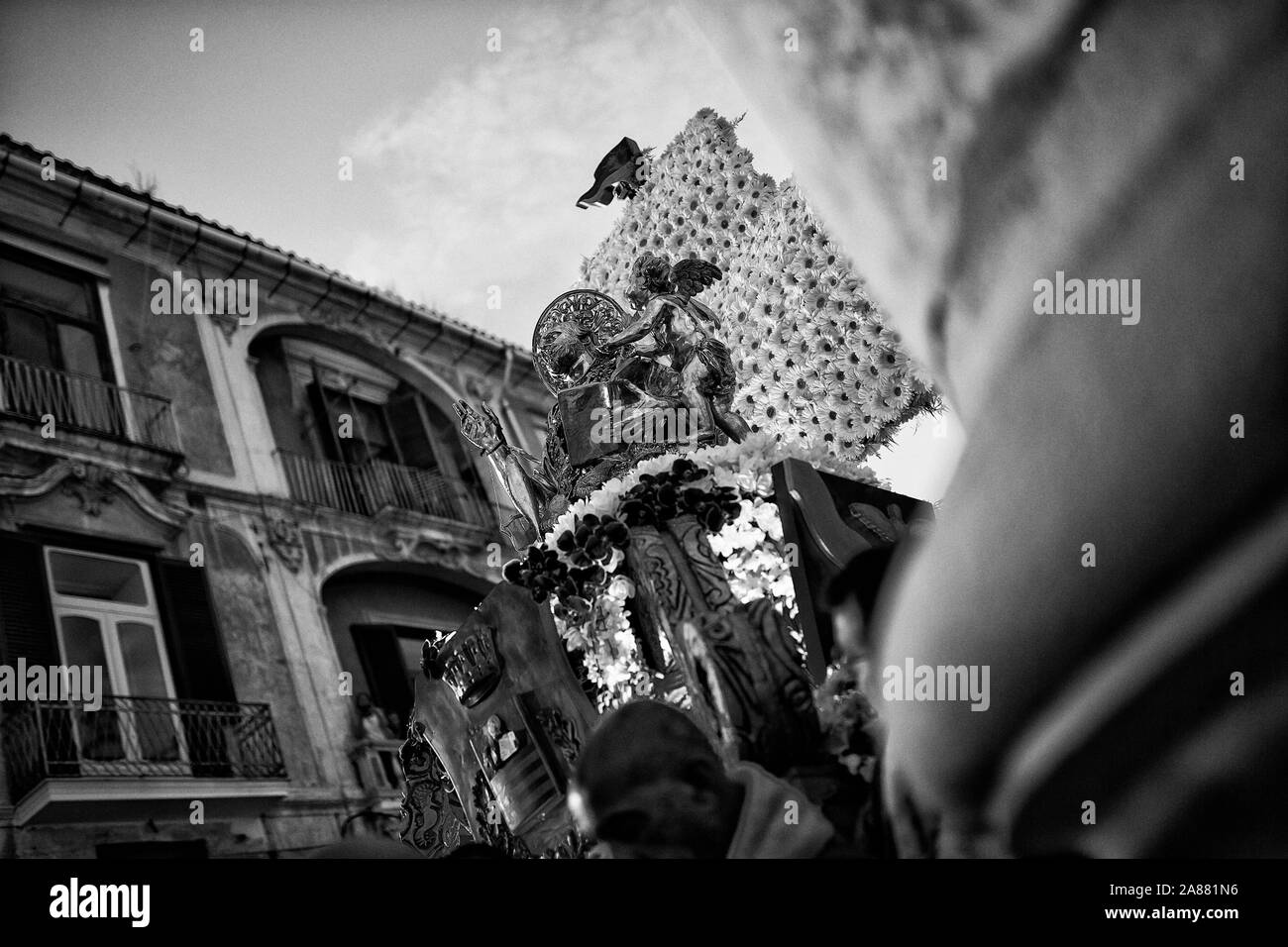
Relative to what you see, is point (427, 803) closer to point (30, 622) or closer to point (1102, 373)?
point (1102, 373)

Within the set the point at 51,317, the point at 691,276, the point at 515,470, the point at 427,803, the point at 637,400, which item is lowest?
the point at 427,803

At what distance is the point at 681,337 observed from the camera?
5.45m

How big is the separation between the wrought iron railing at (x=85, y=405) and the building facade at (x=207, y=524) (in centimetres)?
3

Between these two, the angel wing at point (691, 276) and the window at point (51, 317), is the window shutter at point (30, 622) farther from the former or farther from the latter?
the angel wing at point (691, 276)

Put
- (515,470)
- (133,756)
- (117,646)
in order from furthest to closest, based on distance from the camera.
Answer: (117,646)
(133,756)
(515,470)

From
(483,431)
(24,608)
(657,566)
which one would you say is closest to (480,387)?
(24,608)

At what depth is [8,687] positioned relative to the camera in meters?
8.88

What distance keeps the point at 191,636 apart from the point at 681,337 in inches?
283

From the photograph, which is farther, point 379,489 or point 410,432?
point 410,432

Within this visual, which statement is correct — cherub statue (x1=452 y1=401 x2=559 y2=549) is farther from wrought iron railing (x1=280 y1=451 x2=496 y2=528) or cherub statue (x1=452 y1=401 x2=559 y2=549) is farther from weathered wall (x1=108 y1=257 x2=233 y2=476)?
wrought iron railing (x1=280 y1=451 x2=496 y2=528)
